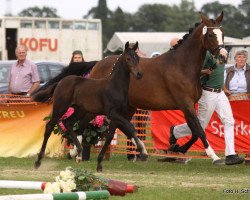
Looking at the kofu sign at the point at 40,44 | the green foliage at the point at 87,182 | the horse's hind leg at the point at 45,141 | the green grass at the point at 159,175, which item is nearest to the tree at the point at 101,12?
the kofu sign at the point at 40,44

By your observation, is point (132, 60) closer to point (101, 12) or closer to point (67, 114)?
point (67, 114)

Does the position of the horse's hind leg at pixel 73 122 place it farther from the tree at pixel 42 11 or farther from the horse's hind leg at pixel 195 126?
the tree at pixel 42 11

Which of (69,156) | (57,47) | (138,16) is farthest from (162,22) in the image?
(69,156)

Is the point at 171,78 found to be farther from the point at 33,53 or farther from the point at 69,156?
the point at 33,53

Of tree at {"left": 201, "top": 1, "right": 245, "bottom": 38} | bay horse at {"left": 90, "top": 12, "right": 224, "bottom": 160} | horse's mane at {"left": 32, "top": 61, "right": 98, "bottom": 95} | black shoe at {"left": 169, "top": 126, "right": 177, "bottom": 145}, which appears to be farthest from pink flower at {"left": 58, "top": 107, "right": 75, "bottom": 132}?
tree at {"left": 201, "top": 1, "right": 245, "bottom": 38}

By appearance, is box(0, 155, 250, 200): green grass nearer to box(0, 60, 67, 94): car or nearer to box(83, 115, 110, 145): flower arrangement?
box(83, 115, 110, 145): flower arrangement

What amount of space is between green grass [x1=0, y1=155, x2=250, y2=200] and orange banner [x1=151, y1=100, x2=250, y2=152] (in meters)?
0.36

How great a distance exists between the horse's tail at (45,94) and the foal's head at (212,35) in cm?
269

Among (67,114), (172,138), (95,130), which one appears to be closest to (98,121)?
(95,130)

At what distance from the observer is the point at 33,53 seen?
117 ft

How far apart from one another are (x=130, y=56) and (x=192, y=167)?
7.96 feet

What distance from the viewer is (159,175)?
12.2 m

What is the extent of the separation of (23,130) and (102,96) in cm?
345

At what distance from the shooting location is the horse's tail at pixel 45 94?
1393 centimetres
